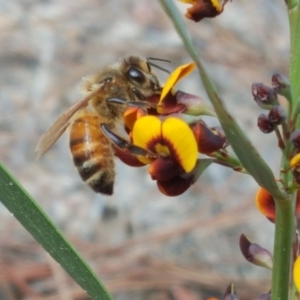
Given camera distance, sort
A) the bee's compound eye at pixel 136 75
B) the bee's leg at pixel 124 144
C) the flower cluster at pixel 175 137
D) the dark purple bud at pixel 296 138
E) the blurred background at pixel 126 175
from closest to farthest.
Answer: the dark purple bud at pixel 296 138 → the flower cluster at pixel 175 137 → the bee's leg at pixel 124 144 → the bee's compound eye at pixel 136 75 → the blurred background at pixel 126 175

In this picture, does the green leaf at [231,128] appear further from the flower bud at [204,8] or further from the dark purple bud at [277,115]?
the flower bud at [204,8]

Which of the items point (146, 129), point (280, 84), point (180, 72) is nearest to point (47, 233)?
point (146, 129)

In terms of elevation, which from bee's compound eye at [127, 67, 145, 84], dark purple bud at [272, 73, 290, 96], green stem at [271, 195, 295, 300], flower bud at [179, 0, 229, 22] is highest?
flower bud at [179, 0, 229, 22]

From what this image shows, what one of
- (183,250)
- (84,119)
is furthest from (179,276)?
(84,119)

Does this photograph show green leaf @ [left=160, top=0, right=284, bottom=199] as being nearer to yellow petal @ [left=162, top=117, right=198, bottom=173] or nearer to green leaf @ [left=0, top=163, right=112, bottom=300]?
yellow petal @ [left=162, top=117, right=198, bottom=173]

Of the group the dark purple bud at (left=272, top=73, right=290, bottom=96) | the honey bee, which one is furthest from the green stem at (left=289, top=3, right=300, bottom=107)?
the honey bee

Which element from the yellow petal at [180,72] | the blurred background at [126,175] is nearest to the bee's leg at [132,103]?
the yellow petal at [180,72]

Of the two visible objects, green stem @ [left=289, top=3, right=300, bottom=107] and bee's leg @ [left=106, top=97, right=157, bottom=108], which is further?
bee's leg @ [left=106, top=97, right=157, bottom=108]

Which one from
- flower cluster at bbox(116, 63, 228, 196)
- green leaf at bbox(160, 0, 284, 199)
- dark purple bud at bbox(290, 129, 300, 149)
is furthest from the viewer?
flower cluster at bbox(116, 63, 228, 196)
